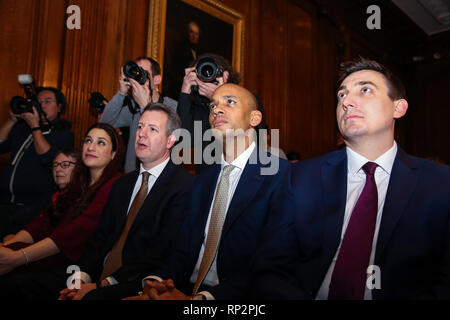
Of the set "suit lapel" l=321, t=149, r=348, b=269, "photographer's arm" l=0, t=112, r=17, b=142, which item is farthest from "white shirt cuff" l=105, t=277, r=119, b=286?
"photographer's arm" l=0, t=112, r=17, b=142

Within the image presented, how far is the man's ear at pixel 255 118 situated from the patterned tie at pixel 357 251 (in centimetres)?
92

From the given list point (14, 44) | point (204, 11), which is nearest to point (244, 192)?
point (14, 44)

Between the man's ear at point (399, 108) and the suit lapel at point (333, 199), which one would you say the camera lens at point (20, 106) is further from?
the man's ear at point (399, 108)

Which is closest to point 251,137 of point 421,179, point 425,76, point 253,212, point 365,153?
point 253,212

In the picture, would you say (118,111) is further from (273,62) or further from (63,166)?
(273,62)

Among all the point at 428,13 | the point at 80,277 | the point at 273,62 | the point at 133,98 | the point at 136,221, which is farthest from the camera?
the point at 428,13

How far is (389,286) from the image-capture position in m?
1.18

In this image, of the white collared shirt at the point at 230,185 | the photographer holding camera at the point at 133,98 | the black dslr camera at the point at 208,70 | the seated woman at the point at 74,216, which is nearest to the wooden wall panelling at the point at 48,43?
the photographer holding camera at the point at 133,98

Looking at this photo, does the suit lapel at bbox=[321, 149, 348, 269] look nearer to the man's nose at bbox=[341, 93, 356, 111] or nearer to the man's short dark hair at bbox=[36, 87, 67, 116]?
the man's nose at bbox=[341, 93, 356, 111]

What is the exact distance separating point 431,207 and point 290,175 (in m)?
0.52

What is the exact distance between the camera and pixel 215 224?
1728 millimetres

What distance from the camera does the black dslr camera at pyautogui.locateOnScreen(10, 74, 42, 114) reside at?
2844 mm

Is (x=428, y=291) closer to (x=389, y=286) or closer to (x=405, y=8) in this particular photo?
(x=389, y=286)

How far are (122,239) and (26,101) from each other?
1.58 meters
